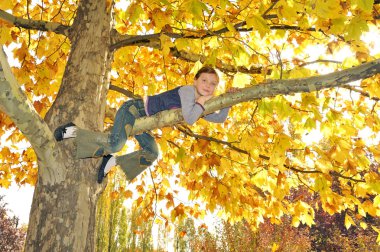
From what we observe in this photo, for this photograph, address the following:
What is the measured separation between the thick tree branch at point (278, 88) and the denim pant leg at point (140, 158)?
69 centimetres

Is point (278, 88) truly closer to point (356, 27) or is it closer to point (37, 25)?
point (356, 27)

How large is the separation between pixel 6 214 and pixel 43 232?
46.9 ft

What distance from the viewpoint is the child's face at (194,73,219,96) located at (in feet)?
10.5

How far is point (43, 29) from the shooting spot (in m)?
3.69

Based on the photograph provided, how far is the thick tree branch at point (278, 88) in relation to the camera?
7.05 ft

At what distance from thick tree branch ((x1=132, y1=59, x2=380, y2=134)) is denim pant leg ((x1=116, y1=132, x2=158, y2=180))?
69 centimetres

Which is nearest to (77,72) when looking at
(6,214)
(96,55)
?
(96,55)

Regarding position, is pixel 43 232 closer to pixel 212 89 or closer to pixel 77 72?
pixel 77 72

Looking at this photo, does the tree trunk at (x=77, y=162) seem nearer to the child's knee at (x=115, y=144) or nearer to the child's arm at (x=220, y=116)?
the child's knee at (x=115, y=144)

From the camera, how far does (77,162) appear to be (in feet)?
9.22

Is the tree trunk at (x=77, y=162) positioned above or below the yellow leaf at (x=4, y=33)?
below

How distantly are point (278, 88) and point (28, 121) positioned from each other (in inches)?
70.3

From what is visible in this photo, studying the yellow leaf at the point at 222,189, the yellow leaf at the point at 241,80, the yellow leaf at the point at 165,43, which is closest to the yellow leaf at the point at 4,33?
the yellow leaf at the point at 165,43

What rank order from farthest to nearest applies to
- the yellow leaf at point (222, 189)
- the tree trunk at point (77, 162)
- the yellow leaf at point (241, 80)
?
1. the yellow leaf at point (222, 189)
2. the yellow leaf at point (241, 80)
3. the tree trunk at point (77, 162)
